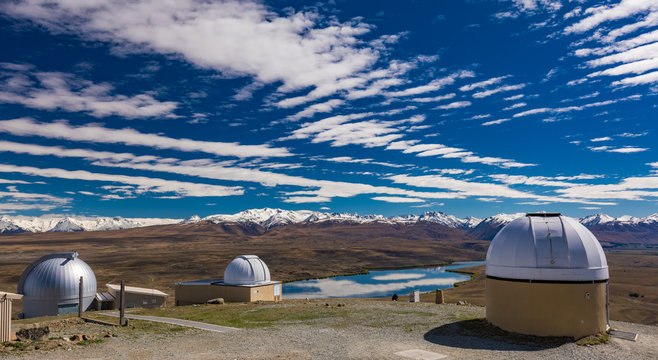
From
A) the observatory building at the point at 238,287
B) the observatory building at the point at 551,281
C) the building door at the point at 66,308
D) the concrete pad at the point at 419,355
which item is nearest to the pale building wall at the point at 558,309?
the observatory building at the point at 551,281

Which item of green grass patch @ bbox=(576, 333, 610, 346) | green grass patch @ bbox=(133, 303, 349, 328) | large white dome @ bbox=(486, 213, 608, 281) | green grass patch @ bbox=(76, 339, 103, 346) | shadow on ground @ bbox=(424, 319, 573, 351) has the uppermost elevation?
large white dome @ bbox=(486, 213, 608, 281)

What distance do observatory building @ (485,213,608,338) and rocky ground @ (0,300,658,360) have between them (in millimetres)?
1053

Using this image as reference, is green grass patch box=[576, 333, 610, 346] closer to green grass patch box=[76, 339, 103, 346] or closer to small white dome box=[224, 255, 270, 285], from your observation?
green grass patch box=[76, 339, 103, 346]

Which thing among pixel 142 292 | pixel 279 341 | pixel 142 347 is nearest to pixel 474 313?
pixel 279 341

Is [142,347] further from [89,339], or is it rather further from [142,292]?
[142,292]

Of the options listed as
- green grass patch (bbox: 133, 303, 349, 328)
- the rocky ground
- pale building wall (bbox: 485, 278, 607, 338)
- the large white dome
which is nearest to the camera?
the rocky ground

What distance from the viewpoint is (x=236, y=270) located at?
45.8m

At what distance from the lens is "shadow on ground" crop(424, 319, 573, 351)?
20266 millimetres

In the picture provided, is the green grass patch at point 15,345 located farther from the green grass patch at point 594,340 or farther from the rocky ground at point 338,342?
the green grass patch at point 594,340

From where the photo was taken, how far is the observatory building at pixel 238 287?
144 feet

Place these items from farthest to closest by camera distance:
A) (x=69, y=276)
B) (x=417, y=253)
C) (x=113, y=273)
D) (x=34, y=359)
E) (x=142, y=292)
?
(x=417, y=253) → (x=113, y=273) → (x=142, y=292) → (x=69, y=276) → (x=34, y=359)

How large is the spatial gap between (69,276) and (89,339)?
2033cm

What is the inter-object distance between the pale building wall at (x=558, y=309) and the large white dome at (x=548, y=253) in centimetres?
48

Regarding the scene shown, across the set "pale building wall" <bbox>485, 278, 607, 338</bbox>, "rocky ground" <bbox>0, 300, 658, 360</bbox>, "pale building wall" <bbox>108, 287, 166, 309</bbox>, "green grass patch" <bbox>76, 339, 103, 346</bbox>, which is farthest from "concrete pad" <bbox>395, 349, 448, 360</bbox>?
"pale building wall" <bbox>108, 287, 166, 309</bbox>
